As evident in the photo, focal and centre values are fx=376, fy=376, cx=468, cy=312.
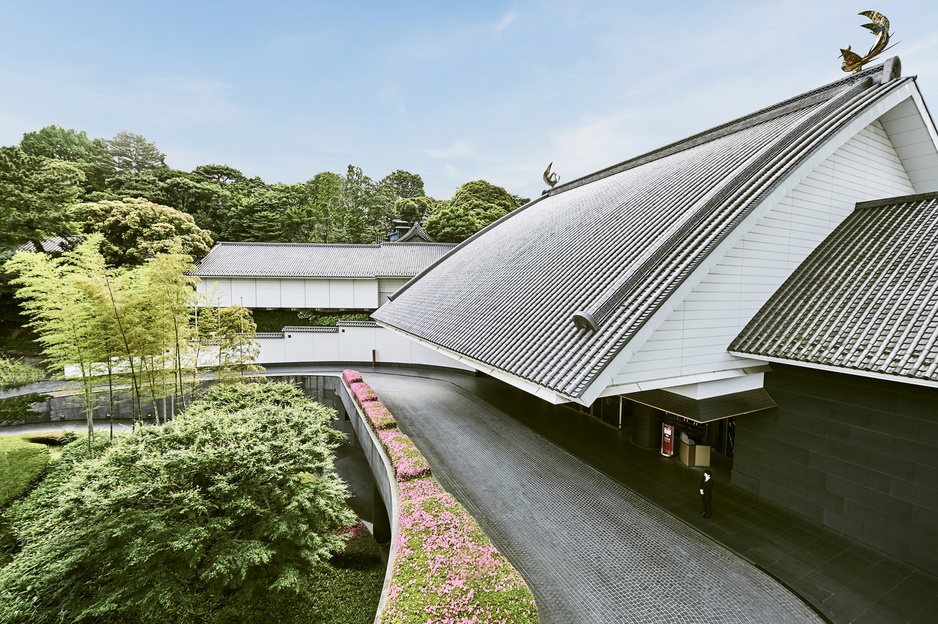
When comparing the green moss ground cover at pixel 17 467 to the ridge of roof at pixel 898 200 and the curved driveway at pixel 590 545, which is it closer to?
the curved driveway at pixel 590 545

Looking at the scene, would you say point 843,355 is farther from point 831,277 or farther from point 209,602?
point 209,602

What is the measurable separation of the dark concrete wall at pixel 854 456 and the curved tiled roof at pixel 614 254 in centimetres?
305

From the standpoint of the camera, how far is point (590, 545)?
5777mm

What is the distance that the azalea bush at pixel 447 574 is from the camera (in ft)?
12.5

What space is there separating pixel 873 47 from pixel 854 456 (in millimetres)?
7768

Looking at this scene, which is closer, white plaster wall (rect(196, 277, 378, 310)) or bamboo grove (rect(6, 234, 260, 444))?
bamboo grove (rect(6, 234, 260, 444))

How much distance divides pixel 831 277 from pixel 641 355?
3987mm

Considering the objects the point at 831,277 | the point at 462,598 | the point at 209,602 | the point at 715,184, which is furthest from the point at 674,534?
the point at 209,602

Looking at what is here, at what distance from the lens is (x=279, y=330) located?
21766mm

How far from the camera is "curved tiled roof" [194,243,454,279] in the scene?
870 inches

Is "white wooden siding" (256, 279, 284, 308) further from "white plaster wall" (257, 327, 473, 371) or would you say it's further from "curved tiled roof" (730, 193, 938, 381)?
"curved tiled roof" (730, 193, 938, 381)

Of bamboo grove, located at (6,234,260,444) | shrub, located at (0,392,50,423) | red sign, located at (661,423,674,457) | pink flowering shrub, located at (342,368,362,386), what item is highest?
bamboo grove, located at (6,234,260,444)

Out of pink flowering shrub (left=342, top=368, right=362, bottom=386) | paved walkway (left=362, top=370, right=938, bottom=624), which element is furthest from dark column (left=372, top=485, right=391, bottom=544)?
pink flowering shrub (left=342, top=368, right=362, bottom=386)

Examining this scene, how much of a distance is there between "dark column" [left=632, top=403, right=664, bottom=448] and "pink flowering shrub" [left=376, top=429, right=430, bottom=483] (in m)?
5.36
